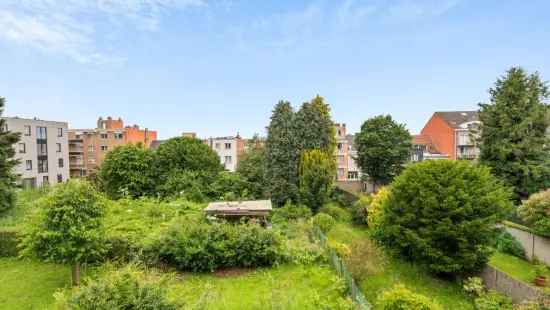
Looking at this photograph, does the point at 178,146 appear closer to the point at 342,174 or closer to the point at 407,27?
the point at 407,27

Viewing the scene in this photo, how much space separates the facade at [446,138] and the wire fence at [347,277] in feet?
101

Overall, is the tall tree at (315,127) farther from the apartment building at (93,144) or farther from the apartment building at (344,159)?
the apartment building at (93,144)

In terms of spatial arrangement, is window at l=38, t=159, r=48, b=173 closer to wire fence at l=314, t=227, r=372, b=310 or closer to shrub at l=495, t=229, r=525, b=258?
wire fence at l=314, t=227, r=372, b=310

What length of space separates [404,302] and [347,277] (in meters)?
2.22

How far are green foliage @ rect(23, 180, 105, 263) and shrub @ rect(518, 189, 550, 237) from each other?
57.9 ft

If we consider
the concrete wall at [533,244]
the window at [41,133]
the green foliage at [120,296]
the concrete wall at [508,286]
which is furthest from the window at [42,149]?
the concrete wall at [533,244]

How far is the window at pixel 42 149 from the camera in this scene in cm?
3684

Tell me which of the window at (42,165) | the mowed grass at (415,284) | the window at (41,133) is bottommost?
the mowed grass at (415,284)

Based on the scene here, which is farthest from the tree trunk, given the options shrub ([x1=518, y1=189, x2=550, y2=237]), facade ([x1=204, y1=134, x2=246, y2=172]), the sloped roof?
the sloped roof

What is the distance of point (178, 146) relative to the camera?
26406 millimetres

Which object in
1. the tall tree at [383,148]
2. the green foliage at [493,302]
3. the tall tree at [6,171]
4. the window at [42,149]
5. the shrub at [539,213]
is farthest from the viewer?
the window at [42,149]

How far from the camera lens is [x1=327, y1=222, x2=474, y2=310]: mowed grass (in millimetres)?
11023

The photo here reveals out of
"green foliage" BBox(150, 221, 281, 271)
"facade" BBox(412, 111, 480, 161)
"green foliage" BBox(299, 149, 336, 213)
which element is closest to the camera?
"green foliage" BBox(150, 221, 281, 271)

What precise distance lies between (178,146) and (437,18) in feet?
70.0
